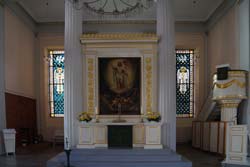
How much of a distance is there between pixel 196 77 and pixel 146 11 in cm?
436

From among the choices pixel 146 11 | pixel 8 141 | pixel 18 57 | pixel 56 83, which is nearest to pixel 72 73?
pixel 8 141

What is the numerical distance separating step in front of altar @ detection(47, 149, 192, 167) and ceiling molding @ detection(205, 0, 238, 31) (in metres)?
6.73

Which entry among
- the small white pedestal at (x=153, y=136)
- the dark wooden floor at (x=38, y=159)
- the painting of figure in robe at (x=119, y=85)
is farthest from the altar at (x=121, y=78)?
the dark wooden floor at (x=38, y=159)

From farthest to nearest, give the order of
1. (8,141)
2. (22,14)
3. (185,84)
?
(185,84), (22,14), (8,141)

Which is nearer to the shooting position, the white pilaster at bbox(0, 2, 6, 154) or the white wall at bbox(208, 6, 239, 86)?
the white pilaster at bbox(0, 2, 6, 154)

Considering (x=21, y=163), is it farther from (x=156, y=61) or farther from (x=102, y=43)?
(x=156, y=61)

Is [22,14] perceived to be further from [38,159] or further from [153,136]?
[153,136]

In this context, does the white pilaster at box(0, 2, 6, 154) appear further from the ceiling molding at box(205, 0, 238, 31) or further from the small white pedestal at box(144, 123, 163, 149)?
the ceiling molding at box(205, 0, 238, 31)

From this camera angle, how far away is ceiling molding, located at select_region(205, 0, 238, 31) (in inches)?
503

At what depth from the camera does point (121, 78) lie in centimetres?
1116

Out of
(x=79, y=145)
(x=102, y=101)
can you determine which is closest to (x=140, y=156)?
(x=79, y=145)

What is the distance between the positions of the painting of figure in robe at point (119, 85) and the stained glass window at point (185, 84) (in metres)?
6.10

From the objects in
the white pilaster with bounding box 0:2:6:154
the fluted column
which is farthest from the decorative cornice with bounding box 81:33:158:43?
the white pilaster with bounding box 0:2:6:154

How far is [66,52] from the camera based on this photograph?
10.4 meters
